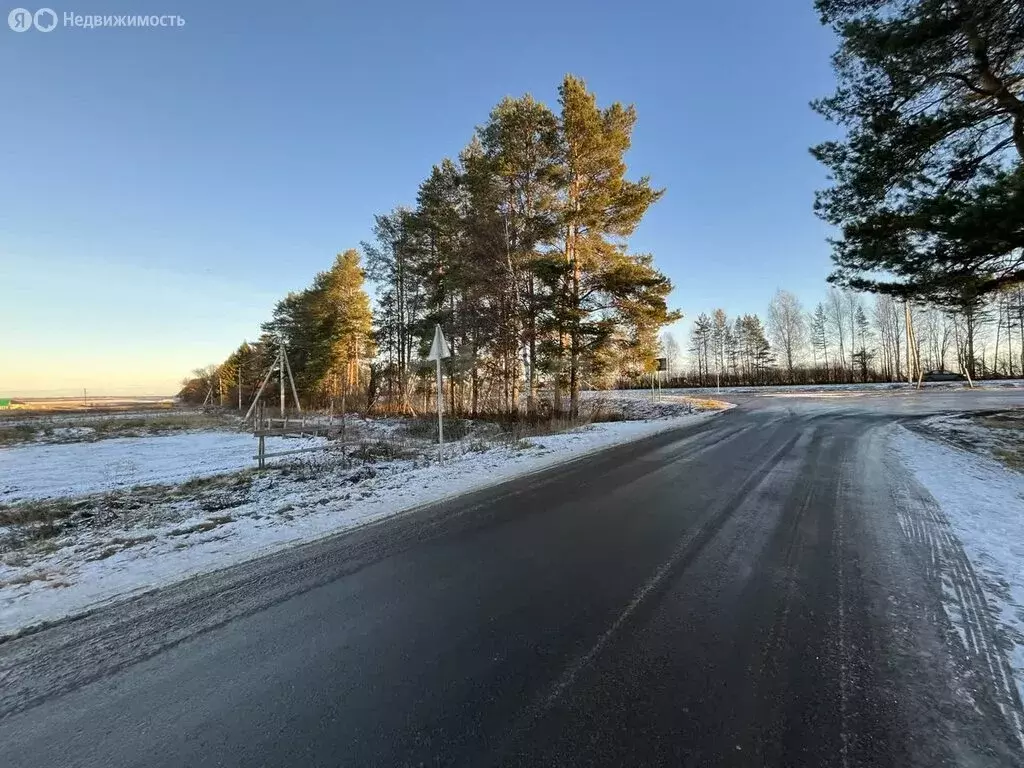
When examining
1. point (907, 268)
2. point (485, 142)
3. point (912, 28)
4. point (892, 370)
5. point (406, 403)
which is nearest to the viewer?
point (912, 28)

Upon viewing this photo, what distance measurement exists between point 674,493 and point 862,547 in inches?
89.5

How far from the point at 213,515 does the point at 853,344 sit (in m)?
69.5

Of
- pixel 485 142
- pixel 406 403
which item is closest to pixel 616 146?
pixel 485 142

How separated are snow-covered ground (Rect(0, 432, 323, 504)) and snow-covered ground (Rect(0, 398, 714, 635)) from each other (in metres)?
0.11

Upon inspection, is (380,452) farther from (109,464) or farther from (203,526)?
(109,464)

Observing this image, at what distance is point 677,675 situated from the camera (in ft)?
7.83

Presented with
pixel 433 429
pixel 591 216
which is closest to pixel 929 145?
pixel 591 216

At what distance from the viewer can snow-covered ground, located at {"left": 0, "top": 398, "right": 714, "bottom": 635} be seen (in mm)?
3646

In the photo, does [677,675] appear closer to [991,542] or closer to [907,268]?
[991,542]

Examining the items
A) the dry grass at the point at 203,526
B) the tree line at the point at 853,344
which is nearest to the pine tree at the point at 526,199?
the dry grass at the point at 203,526

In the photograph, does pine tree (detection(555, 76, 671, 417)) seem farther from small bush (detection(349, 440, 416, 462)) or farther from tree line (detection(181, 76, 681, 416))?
small bush (detection(349, 440, 416, 462))

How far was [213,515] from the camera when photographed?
568 centimetres

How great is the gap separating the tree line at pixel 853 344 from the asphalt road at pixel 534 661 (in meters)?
49.1

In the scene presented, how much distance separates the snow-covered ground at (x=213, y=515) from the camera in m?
3.65
